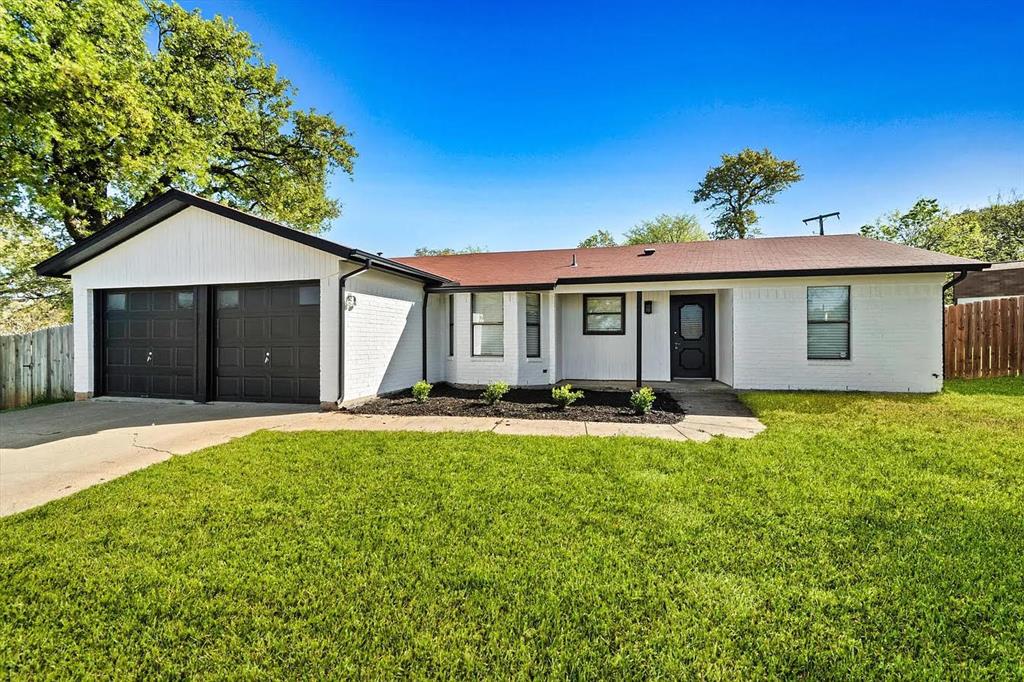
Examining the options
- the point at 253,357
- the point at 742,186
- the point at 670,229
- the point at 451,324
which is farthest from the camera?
the point at 670,229

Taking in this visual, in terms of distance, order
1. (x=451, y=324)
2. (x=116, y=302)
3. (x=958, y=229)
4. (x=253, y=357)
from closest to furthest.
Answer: (x=253, y=357), (x=116, y=302), (x=451, y=324), (x=958, y=229)

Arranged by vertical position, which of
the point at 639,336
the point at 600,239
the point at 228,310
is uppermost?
the point at 600,239

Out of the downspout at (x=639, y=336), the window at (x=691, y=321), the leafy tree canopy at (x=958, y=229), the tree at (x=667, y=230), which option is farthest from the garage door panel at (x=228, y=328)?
the leafy tree canopy at (x=958, y=229)


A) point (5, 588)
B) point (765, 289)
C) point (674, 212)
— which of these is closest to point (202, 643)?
point (5, 588)

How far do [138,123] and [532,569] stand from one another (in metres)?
15.3

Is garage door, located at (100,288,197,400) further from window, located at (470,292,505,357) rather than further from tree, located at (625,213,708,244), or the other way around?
tree, located at (625,213,708,244)

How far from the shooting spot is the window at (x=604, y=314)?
1122 centimetres

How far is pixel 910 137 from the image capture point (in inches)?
531

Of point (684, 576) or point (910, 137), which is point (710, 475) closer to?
point (684, 576)

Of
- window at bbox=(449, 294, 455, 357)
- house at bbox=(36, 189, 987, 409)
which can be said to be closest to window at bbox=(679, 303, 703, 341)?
house at bbox=(36, 189, 987, 409)

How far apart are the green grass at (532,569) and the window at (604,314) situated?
6792 mm

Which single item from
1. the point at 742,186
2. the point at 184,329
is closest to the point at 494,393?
the point at 184,329

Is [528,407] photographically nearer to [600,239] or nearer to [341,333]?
[341,333]

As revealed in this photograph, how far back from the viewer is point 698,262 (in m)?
10.5
